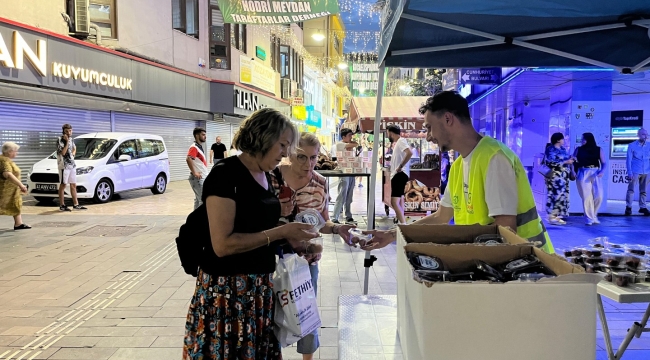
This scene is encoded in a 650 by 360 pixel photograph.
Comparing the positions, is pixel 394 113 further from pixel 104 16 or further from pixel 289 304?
pixel 289 304

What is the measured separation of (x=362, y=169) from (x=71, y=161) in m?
6.62

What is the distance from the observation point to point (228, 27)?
21.2 metres

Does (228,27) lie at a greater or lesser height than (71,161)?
greater

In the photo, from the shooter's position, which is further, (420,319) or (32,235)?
(32,235)

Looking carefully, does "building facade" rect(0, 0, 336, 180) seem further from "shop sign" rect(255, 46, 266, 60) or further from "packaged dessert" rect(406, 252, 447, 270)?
"packaged dessert" rect(406, 252, 447, 270)

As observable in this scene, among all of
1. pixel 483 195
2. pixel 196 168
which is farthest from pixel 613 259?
pixel 196 168

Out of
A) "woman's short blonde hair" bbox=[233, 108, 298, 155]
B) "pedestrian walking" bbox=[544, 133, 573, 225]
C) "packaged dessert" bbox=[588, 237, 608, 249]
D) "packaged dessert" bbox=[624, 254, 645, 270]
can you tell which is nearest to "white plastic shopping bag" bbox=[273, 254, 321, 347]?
"woman's short blonde hair" bbox=[233, 108, 298, 155]

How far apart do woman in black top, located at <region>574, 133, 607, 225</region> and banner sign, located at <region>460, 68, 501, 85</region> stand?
112 inches

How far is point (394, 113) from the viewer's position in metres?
11.8

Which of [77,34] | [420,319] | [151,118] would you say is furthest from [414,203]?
[151,118]

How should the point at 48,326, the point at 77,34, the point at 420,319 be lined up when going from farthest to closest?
the point at 77,34 < the point at 48,326 < the point at 420,319

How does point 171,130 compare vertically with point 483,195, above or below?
above

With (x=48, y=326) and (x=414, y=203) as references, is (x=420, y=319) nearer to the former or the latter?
(x=48, y=326)

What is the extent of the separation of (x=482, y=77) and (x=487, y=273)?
11.0m
